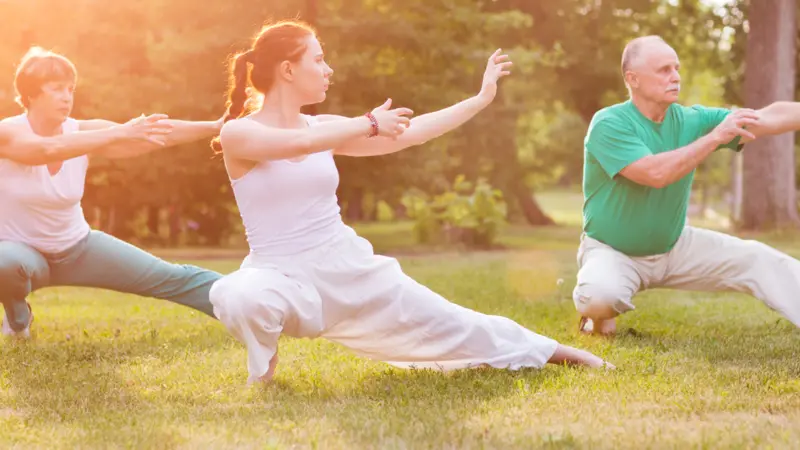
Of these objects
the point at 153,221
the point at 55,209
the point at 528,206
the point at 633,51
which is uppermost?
the point at 633,51

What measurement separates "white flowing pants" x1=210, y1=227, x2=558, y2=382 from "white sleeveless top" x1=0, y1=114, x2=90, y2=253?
2.02 metres

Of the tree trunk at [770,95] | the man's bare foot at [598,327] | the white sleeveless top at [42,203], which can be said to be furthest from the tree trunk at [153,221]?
the man's bare foot at [598,327]

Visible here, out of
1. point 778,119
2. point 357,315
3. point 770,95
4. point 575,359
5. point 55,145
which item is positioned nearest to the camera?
point 357,315

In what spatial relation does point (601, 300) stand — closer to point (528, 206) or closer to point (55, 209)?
point (55, 209)

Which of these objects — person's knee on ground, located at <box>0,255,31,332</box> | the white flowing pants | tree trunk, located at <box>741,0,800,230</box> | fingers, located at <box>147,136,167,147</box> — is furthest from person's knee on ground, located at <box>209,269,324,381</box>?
tree trunk, located at <box>741,0,800,230</box>

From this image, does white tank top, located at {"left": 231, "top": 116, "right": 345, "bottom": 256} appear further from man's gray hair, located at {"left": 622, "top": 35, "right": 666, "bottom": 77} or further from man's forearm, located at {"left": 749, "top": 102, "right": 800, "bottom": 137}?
man's forearm, located at {"left": 749, "top": 102, "right": 800, "bottom": 137}

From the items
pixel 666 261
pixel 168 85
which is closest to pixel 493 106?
pixel 168 85

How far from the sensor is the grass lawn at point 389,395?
437 cm

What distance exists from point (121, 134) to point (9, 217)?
148 centimetres

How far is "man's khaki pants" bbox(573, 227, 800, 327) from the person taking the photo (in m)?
6.64

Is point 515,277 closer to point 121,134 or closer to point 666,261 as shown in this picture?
point 666,261

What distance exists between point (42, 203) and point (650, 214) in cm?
380

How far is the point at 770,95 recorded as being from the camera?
2144cm

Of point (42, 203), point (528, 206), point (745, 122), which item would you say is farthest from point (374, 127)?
point (528, 206)
